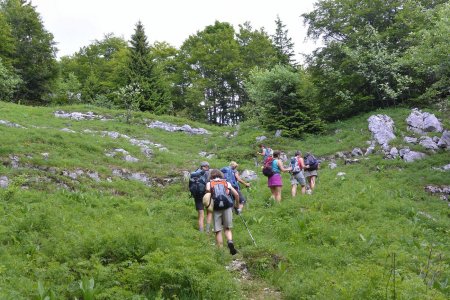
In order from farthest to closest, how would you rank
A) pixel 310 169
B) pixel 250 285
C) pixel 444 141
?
pixel 444 141
pixel 310 169
pixel 250 285

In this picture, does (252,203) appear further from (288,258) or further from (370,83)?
(370,83)

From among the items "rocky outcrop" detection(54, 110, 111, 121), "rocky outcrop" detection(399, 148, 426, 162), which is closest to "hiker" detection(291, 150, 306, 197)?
"rocky outcrop" detection(399, 148, 426, 162)

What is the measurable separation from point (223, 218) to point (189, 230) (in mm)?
1225

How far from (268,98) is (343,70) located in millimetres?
5698

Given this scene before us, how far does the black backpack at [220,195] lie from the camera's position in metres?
9.73

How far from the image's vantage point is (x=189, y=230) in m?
10.7

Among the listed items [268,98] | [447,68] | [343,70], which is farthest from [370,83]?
[447,68]

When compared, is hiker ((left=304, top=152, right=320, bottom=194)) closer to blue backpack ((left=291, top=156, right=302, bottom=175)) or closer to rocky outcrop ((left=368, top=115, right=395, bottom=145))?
blue backpack ((left=291, top=156, right=302, bottom=175))

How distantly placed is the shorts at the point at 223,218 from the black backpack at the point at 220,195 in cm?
15

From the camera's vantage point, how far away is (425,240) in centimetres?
1072

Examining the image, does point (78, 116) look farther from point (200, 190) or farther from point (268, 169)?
point (200, 190)

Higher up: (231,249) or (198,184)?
(198,184)

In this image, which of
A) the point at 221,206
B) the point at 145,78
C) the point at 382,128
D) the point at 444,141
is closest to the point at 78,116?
the point at 145,78

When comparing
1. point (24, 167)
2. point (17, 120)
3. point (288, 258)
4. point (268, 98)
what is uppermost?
point (268, 98)
